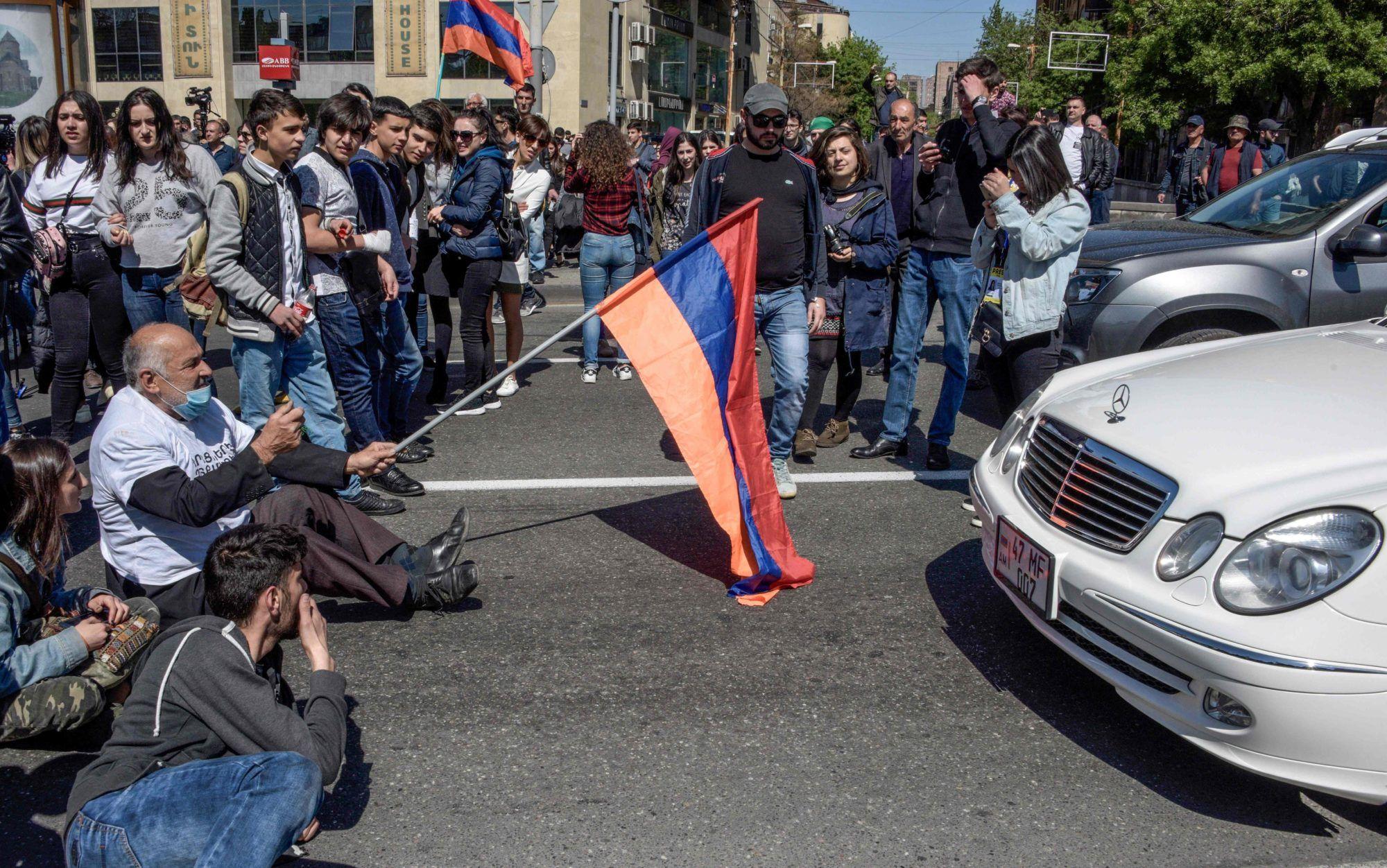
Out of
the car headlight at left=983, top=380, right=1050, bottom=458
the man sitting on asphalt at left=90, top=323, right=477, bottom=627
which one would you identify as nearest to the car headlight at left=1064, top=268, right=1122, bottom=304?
the car headlight at left=983, top=380, right=1050, bottom=458

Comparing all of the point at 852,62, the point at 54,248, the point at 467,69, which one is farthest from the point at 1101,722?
the point at 852,62

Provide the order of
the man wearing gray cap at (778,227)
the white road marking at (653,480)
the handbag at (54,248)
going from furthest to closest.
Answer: the handbag at (54,248)
the white road marking at (653,480)
the man wearing gray cap at (778,227)

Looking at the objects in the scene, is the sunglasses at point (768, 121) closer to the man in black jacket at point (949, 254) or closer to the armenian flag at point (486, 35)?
the man in black jacket at point (949, 254)

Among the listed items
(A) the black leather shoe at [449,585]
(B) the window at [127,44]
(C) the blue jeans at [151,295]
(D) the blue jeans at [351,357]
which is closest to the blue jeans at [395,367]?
(D) the blue jeans at [351,357]

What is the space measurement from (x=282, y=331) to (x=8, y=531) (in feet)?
6.87

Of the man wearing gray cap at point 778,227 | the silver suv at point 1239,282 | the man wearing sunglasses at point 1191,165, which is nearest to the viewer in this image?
the man wearing gray cap at point 778,227

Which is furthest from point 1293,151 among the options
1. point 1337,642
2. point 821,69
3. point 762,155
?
point 821,69

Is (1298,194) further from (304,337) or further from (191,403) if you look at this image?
(191,403)

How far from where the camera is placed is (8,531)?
128 inches

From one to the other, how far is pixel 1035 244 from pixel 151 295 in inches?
187

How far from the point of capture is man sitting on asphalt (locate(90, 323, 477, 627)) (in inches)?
141

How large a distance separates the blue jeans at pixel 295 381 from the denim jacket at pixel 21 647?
194 cm

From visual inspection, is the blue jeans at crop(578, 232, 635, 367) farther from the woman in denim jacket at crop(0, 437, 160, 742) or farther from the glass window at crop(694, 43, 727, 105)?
the glass window at crop(694, 43, 727, 105)

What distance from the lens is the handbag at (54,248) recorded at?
6.16 metres
